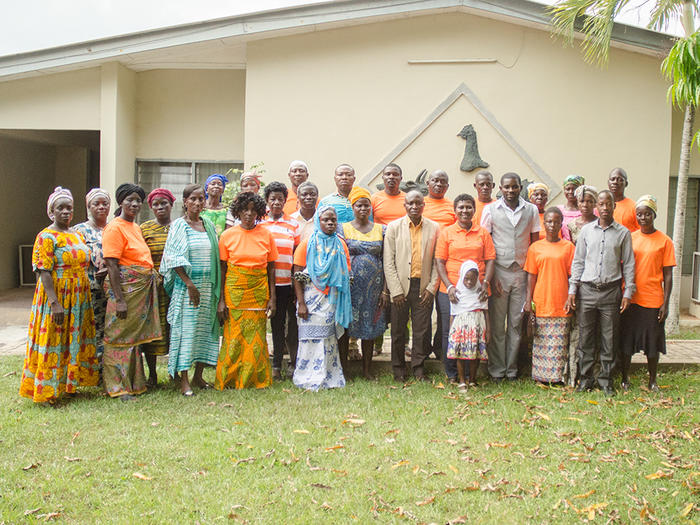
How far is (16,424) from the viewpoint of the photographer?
4910mm

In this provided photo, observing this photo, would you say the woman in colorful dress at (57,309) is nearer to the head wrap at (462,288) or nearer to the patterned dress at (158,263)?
the patterned dress at (158,263)

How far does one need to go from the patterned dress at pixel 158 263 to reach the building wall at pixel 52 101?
457 cm

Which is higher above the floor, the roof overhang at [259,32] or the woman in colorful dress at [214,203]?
the roof overhang at [259,32]

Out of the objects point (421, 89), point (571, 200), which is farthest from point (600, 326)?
point (421, 89)

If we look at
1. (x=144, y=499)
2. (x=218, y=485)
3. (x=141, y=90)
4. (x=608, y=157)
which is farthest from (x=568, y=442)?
(x=141, y=90)

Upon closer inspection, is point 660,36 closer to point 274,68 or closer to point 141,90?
point 274,68

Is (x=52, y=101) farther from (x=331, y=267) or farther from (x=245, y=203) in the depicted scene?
(x=331, y=267)

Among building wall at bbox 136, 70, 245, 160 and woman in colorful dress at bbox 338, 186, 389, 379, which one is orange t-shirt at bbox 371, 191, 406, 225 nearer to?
woman in colorful dress at bbox 338, 186, 389, 379

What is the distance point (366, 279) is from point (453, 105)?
A: 154 inches

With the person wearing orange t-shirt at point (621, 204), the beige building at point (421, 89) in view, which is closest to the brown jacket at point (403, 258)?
the person wearing orange t-shirt at point (621, 204)

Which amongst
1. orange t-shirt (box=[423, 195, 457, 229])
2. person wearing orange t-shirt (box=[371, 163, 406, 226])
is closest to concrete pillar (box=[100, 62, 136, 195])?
person wearing orange t-shirt (box=[371, 163, 406, 226])

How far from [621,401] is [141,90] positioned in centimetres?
845

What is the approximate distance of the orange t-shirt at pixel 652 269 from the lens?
5762 millimetres

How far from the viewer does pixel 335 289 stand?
595 centimetres
